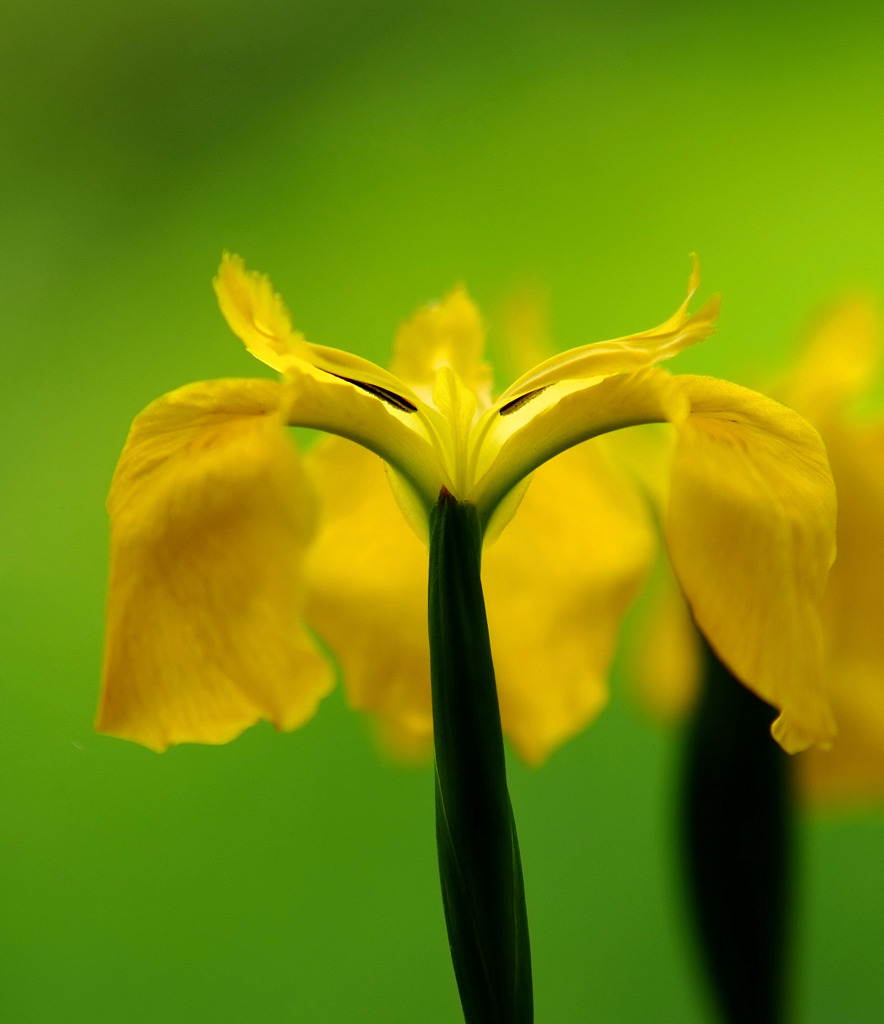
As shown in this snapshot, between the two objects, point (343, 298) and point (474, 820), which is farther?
point (343, 298)

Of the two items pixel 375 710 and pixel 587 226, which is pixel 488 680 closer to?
pixel 375 710

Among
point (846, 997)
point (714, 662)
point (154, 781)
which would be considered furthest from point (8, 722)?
point (846, 997)

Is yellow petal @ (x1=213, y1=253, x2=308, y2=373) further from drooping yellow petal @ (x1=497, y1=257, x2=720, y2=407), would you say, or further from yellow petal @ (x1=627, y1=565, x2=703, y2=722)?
yellow petal @ (x1=627, y1=565, x2=703, y2=722)

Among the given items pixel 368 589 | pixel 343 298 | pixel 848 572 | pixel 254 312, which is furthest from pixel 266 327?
pixel 343 298

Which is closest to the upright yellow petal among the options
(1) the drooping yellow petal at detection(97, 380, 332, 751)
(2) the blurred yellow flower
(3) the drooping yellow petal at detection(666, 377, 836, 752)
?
(2) the blurred yellow flower

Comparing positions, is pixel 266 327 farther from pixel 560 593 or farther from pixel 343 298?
pixel 343 298

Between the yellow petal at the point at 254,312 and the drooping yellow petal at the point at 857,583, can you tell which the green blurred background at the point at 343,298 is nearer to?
the drooping yellow petal at the point at 857,583
